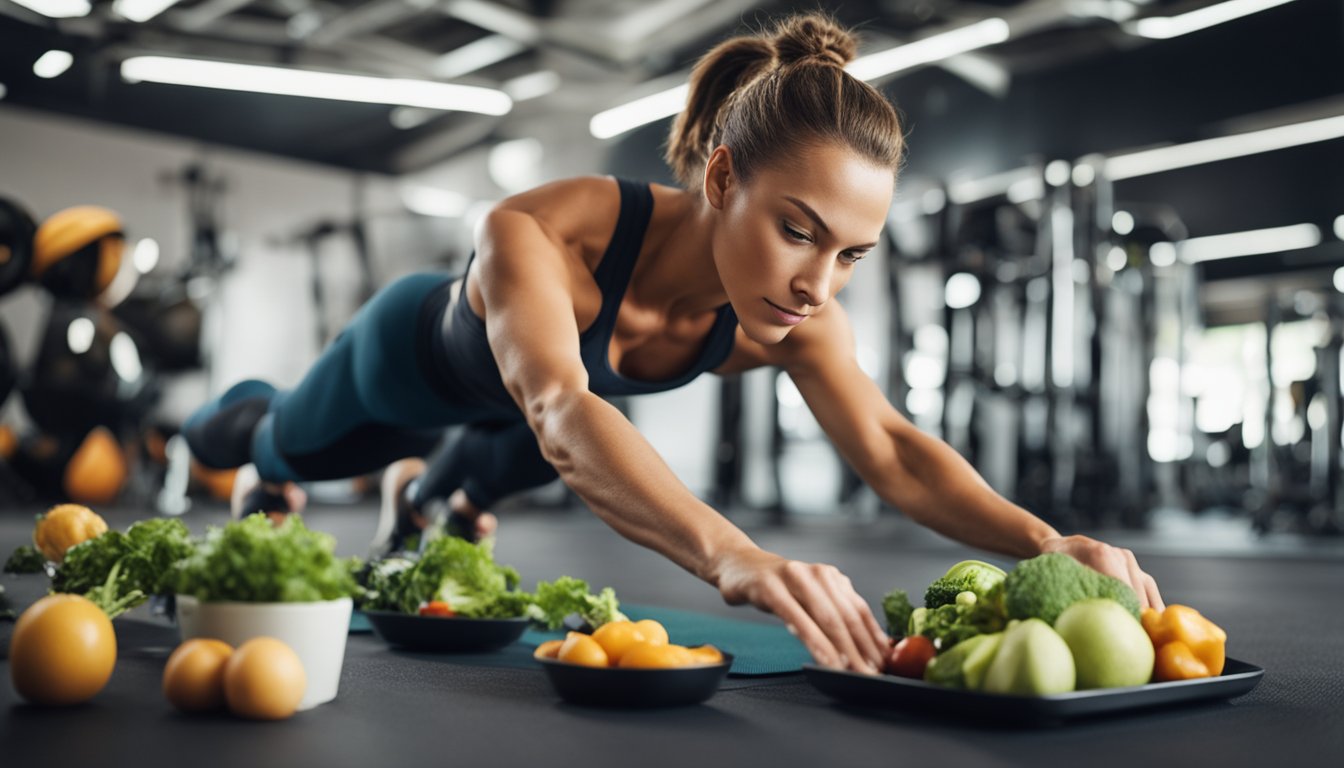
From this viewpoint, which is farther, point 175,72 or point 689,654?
point 175,72

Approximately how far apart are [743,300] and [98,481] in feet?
19.4

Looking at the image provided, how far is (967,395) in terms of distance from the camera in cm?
690

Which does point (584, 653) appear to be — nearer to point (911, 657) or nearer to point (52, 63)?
point (911, 657)

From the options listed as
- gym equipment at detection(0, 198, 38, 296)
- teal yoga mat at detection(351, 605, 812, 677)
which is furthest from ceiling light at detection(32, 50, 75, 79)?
teal yoga mat at detection(351, 605, 812, 677)

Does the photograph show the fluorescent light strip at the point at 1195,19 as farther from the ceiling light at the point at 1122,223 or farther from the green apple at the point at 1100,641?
the green apple at the point at 1100,641

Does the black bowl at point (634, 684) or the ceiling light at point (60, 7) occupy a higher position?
the ceiling light at point (60, 7)

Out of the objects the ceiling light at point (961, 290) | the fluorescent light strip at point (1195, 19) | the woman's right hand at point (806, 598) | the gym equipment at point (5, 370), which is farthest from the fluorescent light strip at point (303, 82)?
the woman's right hand at point (806, 598)

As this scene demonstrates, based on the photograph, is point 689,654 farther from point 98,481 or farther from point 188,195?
point 188,195

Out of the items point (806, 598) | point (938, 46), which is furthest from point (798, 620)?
point (938, 46)

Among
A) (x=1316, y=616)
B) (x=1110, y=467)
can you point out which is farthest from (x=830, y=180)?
(x=1110, y=467)

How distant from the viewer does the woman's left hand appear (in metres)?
1.35

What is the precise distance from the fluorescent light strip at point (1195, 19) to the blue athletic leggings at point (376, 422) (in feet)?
17.3

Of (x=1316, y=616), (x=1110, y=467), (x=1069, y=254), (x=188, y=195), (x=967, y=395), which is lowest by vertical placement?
(x=1316, y=616)

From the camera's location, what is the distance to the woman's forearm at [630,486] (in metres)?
1.13
